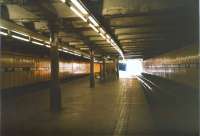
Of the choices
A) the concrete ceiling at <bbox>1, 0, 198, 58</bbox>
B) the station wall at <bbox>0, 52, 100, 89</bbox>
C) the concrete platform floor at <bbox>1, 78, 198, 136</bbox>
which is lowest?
the concrete platform floor at <bbox>1, 78, 198, 136</bbox>

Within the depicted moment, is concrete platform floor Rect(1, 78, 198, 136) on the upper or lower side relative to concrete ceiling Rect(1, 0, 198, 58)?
lower

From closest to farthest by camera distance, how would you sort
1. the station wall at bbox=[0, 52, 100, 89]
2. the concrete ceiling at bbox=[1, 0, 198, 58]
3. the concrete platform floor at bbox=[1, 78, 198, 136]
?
the concrete platform floor at bbox=[1, 78, 198, 136]
the concrete ceiling at bbox=[1, 0, 198, 58]
the station wall at bbox=[0, 52, 100, 89]

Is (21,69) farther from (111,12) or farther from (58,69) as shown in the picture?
(111,12)

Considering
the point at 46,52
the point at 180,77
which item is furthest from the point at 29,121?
the point at 46,52

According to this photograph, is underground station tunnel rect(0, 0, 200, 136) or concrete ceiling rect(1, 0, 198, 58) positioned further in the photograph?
concrete ceiling rect(1, 0, 198, 58)

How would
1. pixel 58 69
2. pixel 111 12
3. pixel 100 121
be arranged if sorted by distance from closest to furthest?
pixel 100 121, pixel 111 12, pixel 58 69

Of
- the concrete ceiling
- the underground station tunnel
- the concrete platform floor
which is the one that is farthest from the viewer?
the concrete ceiling

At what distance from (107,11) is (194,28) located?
541 centimetres

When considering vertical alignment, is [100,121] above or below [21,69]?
below

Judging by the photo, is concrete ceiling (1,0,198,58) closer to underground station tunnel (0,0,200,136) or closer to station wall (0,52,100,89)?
underground station tunnel (0,0,200,136)

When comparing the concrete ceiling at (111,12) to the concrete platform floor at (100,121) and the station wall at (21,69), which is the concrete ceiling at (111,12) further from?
the concrete platform floor at (100,121)

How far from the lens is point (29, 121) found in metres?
11.1

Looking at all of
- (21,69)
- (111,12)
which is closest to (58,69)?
(111,12)

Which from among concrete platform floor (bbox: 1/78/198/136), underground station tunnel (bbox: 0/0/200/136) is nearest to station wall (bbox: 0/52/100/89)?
underground station tunnel (bbox: 0/0/200/136)
